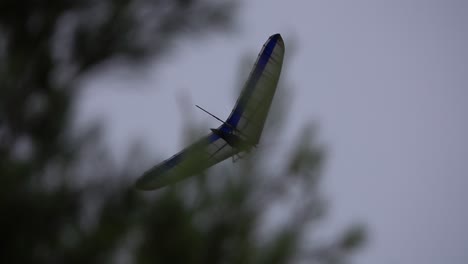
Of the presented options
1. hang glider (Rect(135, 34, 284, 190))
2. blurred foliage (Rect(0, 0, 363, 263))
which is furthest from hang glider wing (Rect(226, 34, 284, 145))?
blurred foliage (Rect(0, 0, 363, 263))

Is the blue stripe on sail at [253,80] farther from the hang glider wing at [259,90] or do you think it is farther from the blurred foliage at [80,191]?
the blurred foliage at [80,191]

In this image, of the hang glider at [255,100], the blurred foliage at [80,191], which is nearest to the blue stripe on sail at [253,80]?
the hang glider at [255,100]

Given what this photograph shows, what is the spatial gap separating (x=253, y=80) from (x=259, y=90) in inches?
6.6

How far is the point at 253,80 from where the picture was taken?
5727mm

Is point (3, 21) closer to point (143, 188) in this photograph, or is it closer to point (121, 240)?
point (143, 188)

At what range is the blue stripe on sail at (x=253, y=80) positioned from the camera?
570cm

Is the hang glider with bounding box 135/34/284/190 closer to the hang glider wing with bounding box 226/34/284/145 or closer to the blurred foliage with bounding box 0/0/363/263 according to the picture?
the hang glider wing with bounding box 226/34/284/145

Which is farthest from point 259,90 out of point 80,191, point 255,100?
point 80,191

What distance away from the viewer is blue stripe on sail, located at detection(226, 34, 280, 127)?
5.70 meters

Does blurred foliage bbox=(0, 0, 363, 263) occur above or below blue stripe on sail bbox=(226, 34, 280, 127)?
below

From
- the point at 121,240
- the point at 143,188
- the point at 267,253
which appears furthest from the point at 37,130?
the point at 267,253

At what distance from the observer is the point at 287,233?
89.4 inches

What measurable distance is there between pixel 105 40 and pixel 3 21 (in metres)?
0.52

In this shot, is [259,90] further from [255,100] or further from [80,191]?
[80,191]
